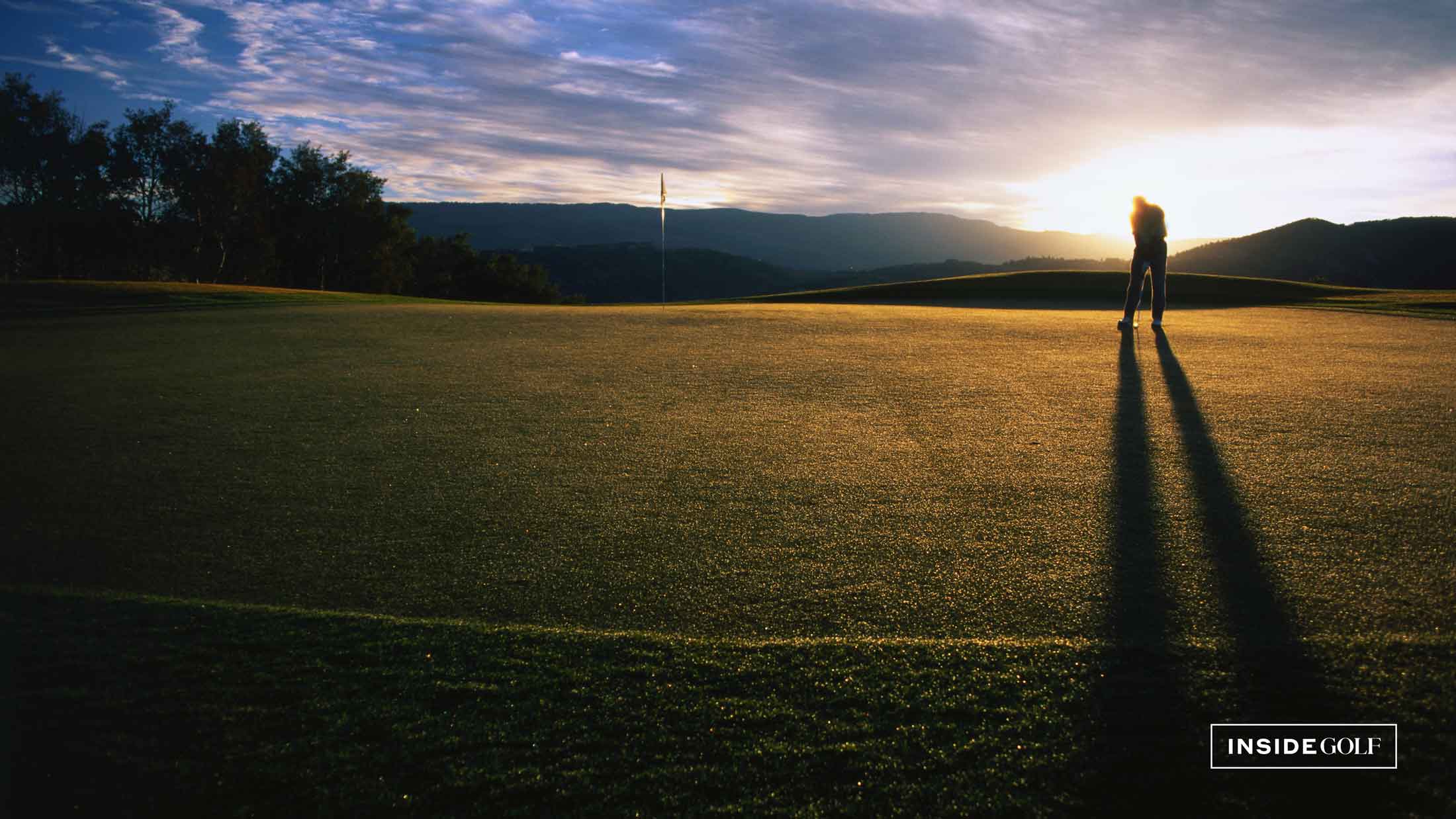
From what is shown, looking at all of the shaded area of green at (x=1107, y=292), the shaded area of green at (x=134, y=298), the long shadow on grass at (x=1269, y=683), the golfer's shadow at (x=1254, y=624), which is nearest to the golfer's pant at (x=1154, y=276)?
the golfer's shadow at (x=1254, y=624)

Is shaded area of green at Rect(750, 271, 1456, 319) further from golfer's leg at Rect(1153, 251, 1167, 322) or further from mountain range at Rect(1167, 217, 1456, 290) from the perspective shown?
mountain range at Rect(1167, 217, 1456, 290)

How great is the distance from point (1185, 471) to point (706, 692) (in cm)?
337

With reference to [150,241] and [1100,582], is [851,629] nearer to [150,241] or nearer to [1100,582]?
[1100,582]

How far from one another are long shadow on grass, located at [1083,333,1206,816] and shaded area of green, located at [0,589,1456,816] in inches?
0.4

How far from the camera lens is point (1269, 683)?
231cm

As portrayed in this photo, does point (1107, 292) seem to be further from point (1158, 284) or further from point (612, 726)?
point (612, 726)

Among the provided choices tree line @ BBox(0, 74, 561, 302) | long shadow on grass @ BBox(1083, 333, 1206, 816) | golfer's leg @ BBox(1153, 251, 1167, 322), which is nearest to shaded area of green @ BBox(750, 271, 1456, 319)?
golfer's leg @ BBox(1153, 251, 1167, 322)

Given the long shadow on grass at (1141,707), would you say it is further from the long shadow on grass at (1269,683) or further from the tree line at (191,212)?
the tree line at (191,212)

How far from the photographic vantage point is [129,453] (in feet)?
16.8

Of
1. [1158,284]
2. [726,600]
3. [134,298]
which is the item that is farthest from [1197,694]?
[134,298]

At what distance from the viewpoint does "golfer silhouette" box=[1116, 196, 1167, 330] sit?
454 inches

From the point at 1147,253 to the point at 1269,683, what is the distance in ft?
35.5

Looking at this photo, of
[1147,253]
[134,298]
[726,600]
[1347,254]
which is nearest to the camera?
[726,600]

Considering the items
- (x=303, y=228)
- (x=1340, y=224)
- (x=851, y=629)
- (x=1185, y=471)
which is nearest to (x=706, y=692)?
(x=851, y=629)
